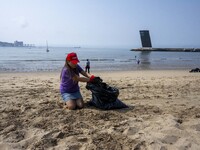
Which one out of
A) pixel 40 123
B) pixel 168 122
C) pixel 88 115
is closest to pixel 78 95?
pixel 88 115

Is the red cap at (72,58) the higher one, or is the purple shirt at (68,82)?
the red cap at (72,58)

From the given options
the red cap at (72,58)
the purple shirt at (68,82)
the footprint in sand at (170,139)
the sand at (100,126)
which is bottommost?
the footprint in sand at (170,139)

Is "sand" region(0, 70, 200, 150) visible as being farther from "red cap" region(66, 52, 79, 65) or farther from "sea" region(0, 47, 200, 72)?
"sea" region(0, 47, 200, 72)

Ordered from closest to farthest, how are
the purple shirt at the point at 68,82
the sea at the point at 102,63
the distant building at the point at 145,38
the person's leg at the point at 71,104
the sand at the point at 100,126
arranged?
the sand at the point at 100,126 → the person's leg at the point at 71,104 → the purple shirt at the point at 68,82 → the sea at the point at 102,63 → the distant building at the point at 145,38

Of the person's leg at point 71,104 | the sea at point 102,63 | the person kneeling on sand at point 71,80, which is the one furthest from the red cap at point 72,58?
the sea at point 102,63

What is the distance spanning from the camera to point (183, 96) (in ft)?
22.4

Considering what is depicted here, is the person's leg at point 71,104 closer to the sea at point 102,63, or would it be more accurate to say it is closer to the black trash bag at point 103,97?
the black trash bag at point 103,97

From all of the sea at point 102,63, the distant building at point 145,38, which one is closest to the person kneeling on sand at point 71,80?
the sea at point 102,63

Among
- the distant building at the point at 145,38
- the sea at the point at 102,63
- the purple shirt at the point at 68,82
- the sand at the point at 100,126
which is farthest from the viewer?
the distant building at the point at 145,38

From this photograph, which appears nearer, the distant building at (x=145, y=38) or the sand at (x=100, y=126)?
the sand at (x=100, y=126)

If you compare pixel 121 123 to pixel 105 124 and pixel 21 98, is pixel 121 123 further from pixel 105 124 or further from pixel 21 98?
pixel 21 98

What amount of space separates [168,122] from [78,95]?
7.13 ft

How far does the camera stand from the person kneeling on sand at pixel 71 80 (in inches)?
210

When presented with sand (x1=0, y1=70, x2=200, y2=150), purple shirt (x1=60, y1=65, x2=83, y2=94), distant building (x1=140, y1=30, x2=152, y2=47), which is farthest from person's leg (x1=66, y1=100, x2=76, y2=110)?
distant building (x1=140, y1=30, x2=152, y2=47)
